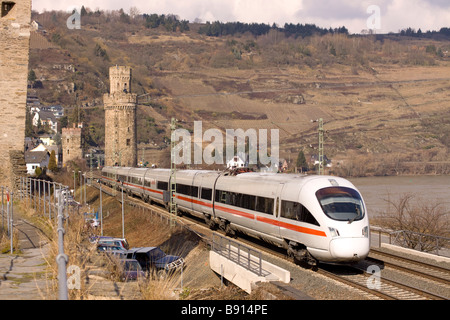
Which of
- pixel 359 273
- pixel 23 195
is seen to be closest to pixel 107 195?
pixel 23 195

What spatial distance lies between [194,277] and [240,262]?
373 centimetres

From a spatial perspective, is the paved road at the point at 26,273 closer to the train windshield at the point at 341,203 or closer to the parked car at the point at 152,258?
the parked car at the point at 152,258

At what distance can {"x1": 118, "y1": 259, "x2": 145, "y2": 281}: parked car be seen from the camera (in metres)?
12.9

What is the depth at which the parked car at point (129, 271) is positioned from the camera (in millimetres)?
12883

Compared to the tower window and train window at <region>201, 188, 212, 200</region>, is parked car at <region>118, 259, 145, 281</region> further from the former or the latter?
the tower window

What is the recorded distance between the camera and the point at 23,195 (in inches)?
1145

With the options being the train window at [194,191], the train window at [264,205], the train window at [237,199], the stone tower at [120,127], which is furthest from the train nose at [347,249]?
the stone tower at [120,127]

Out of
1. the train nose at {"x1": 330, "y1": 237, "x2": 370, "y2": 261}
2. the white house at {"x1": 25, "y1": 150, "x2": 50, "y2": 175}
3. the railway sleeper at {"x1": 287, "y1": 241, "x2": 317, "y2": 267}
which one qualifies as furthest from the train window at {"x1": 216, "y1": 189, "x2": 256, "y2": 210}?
the white house at {"x1": 25, "y1": 150, "x2": 50, "y2": 175}

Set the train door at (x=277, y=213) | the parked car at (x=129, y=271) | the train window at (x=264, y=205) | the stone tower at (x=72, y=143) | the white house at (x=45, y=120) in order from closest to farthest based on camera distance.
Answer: the parked car at (x=129, y=271)
the train door at (x=277, y=213)
the train window at (x=264, y=205)
the stone tower at (x=72, y=143)
the white house at (x=45, y=120)

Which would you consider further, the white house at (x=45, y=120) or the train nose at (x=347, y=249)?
the white house at (x=45, y=120)

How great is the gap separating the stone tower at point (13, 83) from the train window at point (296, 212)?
53.1ft

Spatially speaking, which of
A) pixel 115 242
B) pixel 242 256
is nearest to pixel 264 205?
pixel 242 256
